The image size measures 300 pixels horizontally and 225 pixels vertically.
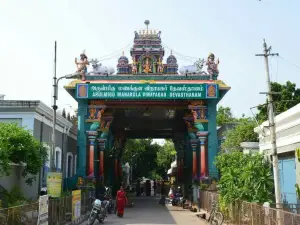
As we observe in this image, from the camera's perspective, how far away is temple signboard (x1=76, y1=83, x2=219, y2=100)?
22344 millimetres

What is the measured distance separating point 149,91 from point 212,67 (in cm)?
412

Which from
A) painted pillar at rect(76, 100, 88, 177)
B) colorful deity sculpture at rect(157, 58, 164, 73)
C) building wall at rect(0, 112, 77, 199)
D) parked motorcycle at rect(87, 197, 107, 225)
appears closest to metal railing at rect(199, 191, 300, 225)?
parked motorcycle at rect(87, 197, 107, 225)

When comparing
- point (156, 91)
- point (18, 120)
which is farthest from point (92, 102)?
point (18, 120)

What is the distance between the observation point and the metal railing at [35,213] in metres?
8.84

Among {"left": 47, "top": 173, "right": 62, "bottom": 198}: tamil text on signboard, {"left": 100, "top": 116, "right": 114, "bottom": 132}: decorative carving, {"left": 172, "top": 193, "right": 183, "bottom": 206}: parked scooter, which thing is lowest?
{"left": 172, "top": 193, "right": 183, "bottom": 206}: parked scooter

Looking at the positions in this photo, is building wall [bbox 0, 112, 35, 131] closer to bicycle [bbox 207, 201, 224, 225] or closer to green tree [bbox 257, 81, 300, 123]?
bicycle [bbox 207, 201, 224, 225]

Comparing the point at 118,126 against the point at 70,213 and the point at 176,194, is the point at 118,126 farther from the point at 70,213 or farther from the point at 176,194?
the point at 70,213

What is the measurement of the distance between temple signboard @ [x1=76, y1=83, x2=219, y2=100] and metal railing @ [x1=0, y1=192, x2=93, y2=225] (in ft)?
24.6

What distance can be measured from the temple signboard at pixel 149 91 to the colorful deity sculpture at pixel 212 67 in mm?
1051

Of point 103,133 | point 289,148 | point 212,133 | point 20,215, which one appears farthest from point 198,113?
point 20,215

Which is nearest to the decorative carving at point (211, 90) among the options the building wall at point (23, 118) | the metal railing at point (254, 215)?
the metal railing at point (254, 215)

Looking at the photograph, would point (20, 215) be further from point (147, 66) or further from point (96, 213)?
point (147, 66)

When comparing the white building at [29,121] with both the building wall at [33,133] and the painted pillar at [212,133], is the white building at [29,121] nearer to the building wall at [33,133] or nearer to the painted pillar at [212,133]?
the building wall at [33,133]

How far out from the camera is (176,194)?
86.8 ft
